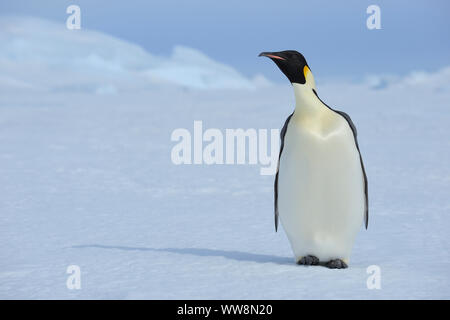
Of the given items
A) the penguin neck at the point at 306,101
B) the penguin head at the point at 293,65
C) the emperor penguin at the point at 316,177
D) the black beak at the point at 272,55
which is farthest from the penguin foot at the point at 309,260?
the black beak at the point at 272,55

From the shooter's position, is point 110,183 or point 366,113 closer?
point 110,183

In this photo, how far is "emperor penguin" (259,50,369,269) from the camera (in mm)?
3777

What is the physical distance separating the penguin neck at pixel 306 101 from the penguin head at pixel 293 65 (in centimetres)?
3

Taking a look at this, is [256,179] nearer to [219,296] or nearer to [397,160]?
[397,160]

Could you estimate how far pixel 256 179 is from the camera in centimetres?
888

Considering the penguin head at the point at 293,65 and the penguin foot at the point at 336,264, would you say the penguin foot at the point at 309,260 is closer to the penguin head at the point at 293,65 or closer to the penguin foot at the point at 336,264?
Answer: the penguin foot at the point at 336,264

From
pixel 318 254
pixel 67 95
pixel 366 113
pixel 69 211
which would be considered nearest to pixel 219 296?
pixel 318 254

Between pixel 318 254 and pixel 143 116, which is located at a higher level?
pixel 143 116

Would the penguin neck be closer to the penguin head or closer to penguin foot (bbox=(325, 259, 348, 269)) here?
the penguin head

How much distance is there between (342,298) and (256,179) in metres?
5.74

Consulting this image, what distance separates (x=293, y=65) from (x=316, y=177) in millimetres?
647

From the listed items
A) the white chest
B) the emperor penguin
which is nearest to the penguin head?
the emperor penguin

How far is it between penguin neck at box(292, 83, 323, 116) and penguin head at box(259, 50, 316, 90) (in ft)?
0.09

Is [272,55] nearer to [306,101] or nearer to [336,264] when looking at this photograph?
[306,101]
